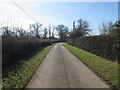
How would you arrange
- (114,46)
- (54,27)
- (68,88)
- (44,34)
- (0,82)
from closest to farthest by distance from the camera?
(68,88) → (0,82) → (114,46) → (44,34) → (54,27)

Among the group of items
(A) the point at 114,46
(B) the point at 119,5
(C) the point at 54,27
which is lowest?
(A) the point at 114,46

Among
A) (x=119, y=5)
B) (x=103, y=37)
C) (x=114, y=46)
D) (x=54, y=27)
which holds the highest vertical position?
(x=54, y=27)

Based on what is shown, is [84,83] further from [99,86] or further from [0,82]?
[0,82]

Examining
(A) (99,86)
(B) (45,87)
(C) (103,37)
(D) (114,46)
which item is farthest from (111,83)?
(C) (103,37)

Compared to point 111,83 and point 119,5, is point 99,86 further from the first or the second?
point 119,5

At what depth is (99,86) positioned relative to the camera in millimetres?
3881

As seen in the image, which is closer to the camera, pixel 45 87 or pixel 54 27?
pixel 45 87

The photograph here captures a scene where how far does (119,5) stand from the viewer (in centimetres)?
732

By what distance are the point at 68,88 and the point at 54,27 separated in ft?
262

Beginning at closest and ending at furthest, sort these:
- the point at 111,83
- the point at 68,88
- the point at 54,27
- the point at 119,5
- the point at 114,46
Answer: the point at 68,88 < the point at 111,83 < the point at 119,5 < the point at 114,46 < the point at 54,27

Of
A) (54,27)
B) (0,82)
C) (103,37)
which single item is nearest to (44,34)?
(54,27)

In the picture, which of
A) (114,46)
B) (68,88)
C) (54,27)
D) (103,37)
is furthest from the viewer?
(54,27)

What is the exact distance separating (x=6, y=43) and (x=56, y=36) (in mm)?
75805

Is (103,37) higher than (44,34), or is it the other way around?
(44,34)
